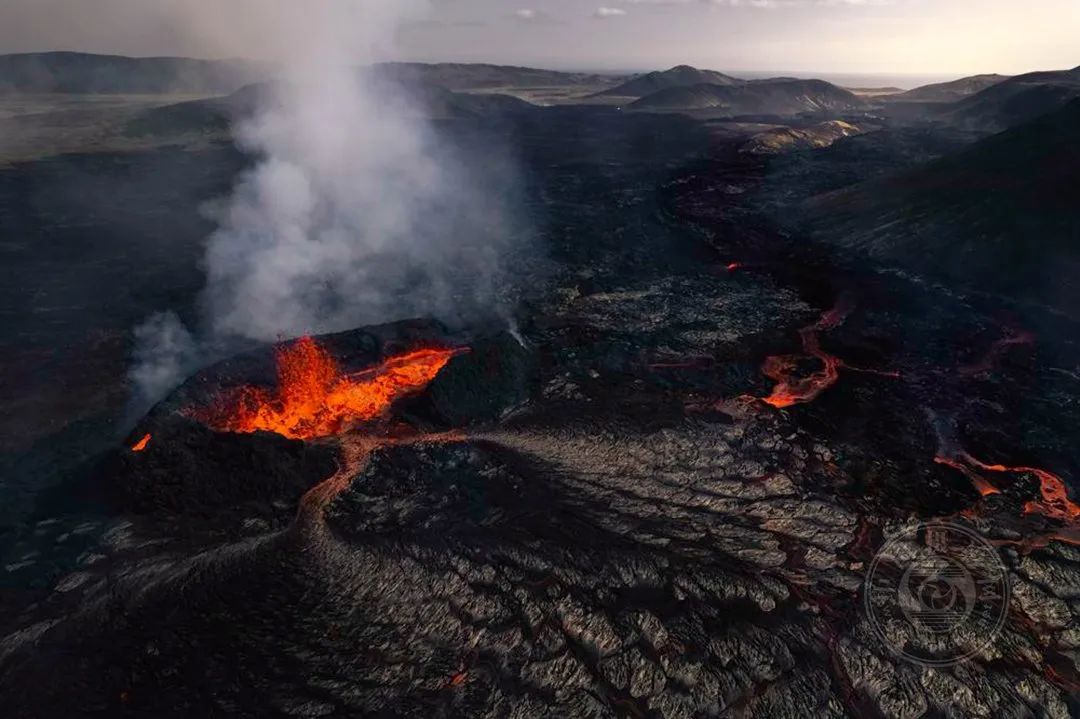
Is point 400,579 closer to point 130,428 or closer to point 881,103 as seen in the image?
point 130,428

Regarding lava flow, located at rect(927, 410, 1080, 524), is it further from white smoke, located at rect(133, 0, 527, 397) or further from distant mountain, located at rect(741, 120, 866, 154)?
distant mountain, located at rect(741, 120, 866, 154)

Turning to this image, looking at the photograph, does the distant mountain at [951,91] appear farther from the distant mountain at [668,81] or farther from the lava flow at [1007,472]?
the lava flow at [1007,472]

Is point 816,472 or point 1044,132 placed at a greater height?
point 1044,132

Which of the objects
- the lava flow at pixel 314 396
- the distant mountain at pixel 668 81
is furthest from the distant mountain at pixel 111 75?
the lava flow at pixel 314 396

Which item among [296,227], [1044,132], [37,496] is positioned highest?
[1044,132]

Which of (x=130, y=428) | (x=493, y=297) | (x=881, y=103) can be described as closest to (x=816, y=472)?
(x=493, y=297)

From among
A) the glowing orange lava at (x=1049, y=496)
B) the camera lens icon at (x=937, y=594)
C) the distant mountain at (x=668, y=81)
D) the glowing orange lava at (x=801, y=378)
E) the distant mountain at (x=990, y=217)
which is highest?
the distant mountain at (x=668, y=81)

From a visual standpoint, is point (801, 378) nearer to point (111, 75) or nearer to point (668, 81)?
point (668, 81)
